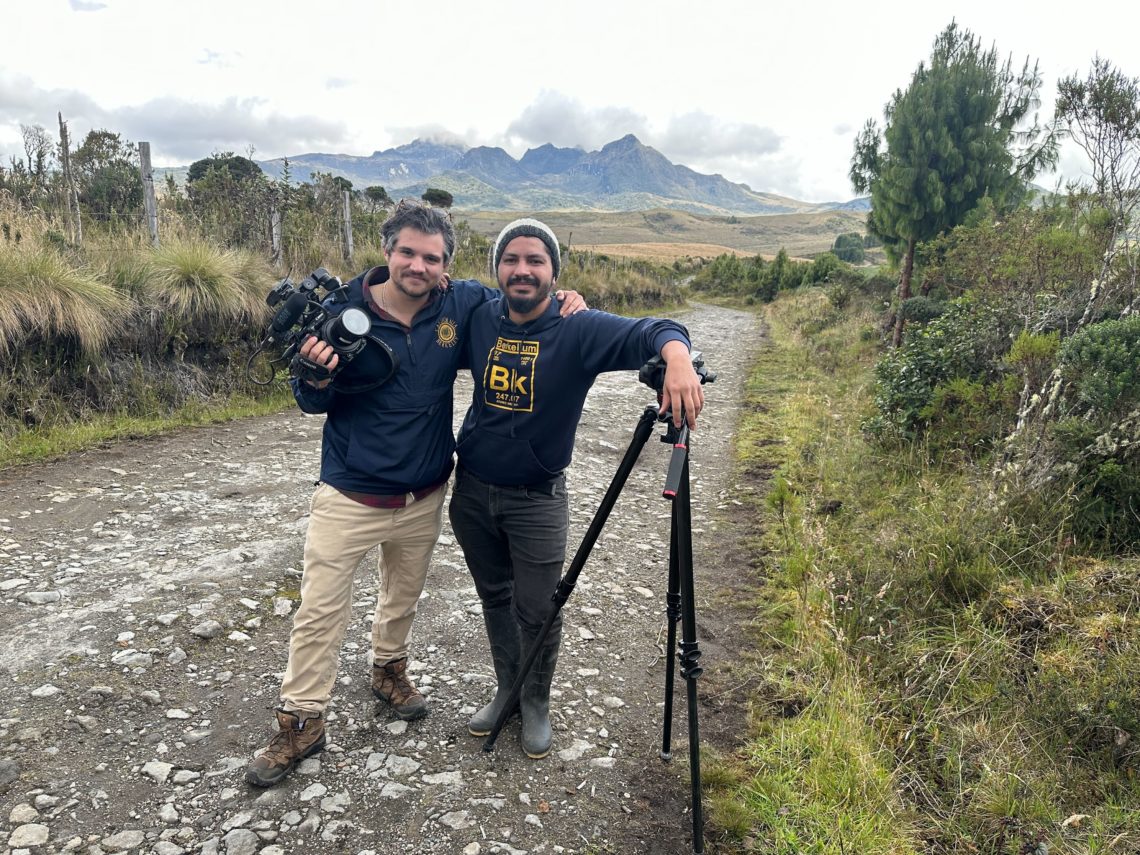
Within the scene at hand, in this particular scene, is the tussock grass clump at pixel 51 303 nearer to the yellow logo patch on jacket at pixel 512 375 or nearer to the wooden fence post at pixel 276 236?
the wooden fence post at pixel 276 236

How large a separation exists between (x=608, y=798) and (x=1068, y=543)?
3547 mm

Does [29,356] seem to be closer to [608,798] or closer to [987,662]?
Answer: [608,798]

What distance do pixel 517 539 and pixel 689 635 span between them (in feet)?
3.07

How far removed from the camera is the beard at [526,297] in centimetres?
313

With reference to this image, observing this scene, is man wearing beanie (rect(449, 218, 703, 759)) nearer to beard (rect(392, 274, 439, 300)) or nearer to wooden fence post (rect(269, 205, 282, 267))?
beard (rect(392, 274, 439, 300))

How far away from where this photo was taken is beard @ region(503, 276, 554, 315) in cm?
313

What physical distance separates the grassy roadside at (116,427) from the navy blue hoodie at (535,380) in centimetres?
600

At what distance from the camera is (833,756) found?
329 centimetres

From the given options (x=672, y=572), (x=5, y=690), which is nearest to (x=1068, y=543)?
(x=672, y=572)

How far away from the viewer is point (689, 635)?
2.87 m

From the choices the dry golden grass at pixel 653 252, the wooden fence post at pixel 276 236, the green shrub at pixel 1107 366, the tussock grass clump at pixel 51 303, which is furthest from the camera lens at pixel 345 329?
the dry golden grass at pixel 653 252

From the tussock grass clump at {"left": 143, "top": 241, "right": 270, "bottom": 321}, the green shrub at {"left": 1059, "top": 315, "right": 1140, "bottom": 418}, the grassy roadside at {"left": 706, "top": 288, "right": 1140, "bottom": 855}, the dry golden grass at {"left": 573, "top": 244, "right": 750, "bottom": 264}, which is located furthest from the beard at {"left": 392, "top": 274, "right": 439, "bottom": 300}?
the dry golden grass at {"left": 573, "top": 244, "right": 750, "bottom": 264}

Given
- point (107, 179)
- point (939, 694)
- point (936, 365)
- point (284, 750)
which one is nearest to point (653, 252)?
point (107, 179)

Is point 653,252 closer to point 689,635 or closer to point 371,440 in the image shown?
point 371,440
